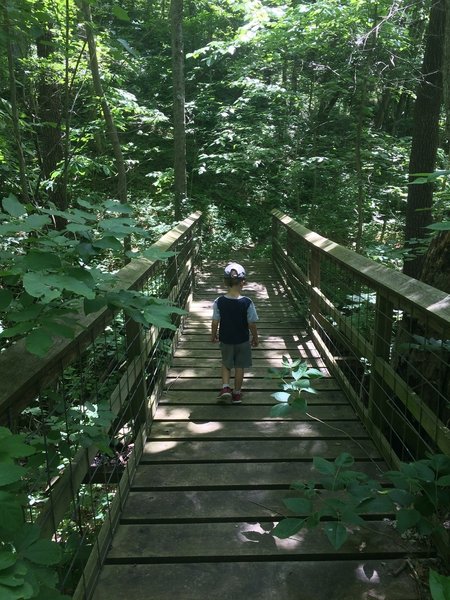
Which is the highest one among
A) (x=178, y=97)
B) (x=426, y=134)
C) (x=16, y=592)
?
(x=178, y=97)

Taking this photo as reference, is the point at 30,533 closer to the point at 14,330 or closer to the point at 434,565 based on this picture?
the point at 14,330

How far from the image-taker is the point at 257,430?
3619mm

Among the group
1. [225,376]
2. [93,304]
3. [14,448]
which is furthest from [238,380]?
[14,448]

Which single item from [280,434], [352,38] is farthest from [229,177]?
[280,434]

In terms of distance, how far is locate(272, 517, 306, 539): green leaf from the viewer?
2112 millimetres

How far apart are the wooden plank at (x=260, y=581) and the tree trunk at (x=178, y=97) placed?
9.22 meters

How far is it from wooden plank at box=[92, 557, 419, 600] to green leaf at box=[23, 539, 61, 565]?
118cm

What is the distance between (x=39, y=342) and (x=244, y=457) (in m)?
2.25

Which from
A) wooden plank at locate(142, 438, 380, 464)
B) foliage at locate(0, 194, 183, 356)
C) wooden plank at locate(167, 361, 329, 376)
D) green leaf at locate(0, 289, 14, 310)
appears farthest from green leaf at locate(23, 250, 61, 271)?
wooden plank at locate(167, 361, 329, 376)

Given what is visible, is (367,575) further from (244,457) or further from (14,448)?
(14,448)

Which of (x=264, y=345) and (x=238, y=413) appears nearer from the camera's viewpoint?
(x=238, y=413)

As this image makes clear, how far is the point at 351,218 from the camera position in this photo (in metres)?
11.8

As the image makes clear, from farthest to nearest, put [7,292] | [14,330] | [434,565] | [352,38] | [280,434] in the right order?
[352,38] → [280,434] → [434,565] → [7,292] → [14,330]

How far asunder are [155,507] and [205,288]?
627 centimetres
